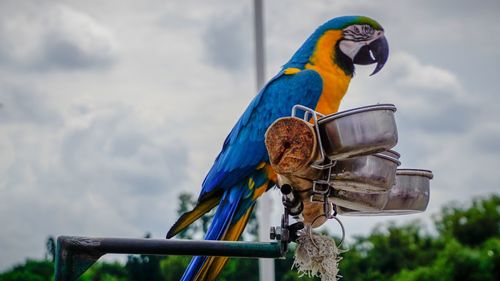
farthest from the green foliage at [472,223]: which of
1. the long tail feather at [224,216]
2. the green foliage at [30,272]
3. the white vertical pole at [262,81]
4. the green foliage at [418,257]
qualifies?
the long tail feather at [224,216]

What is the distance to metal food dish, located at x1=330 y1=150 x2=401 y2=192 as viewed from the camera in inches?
67.1

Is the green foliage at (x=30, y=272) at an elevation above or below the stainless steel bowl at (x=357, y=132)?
above

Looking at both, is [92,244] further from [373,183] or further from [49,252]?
[373,183]

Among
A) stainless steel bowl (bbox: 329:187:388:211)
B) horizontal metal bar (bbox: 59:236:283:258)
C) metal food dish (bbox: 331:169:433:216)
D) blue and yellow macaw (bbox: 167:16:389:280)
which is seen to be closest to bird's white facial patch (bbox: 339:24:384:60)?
blue and yellow macaw (bbox: 167:16:389:280)

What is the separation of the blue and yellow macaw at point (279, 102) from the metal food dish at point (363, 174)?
1.08 m

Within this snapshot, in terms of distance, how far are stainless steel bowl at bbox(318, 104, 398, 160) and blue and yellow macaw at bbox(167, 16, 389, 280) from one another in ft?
3.77

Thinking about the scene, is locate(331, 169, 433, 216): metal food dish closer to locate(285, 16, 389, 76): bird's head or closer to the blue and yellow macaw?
the blue and yellow macaw

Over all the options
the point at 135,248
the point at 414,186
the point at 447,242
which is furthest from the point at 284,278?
the point at 135,248

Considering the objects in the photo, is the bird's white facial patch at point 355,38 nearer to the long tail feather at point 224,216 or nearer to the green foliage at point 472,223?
the long tail feather at point 224,216

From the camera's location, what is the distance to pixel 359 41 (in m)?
3.24

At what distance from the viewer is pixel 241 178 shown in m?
2.94

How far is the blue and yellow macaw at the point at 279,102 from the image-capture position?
9.36 feet

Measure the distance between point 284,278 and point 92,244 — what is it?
657 centimetres

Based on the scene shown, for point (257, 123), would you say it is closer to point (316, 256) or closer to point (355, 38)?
point (355, 38)
